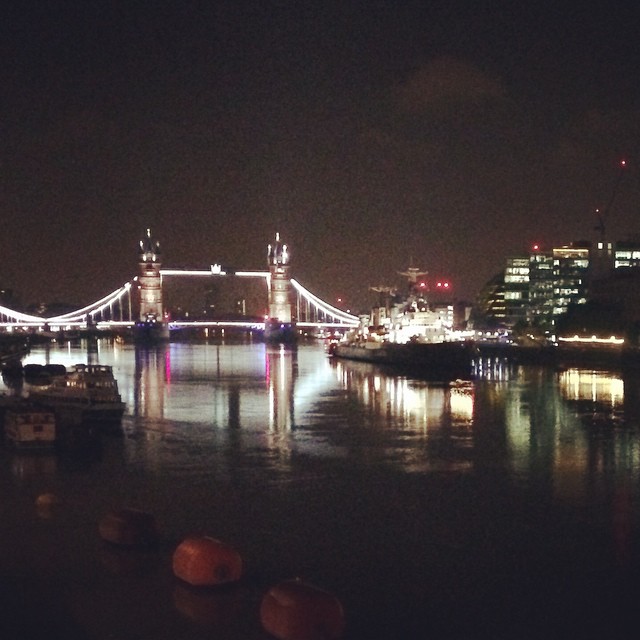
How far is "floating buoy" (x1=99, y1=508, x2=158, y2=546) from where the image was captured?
9016 mm

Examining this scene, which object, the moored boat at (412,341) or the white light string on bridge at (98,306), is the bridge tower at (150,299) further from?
the moored boat at (412,341)

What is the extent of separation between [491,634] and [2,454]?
971cm

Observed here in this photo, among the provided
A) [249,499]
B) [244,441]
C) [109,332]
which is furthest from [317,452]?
[109,332]

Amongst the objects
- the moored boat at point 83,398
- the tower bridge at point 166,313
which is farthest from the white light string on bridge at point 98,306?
the moored boat at point 83,398

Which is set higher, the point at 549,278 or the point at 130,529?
the point at 549,278

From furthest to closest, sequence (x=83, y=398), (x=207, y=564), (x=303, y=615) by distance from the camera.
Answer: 1. (x=83, y=398)
2. (x=207, y=564)
3. (x=303, y=615)

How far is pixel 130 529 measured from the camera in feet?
29.6

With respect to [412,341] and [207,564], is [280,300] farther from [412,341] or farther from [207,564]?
[207,564]

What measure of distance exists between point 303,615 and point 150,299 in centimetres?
8908

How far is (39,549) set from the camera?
9.04m

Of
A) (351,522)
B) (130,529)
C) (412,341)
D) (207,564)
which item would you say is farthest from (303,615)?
(412,341)

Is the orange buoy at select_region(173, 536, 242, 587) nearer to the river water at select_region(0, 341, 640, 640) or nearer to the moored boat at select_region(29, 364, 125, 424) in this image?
the river water at select_region(0, 341, 640, 640)

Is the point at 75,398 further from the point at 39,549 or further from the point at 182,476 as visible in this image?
the point at 39,549

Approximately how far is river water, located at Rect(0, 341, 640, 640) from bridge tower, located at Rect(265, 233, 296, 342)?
218ft
